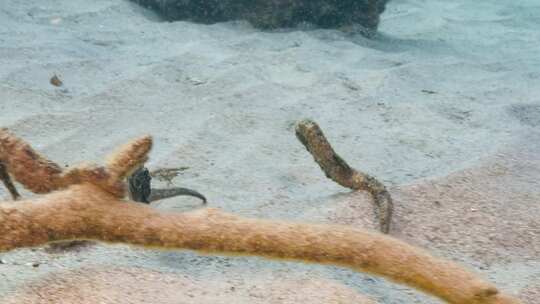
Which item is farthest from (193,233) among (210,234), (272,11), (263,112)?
(272,11)

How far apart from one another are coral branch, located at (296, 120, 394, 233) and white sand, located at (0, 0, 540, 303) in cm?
9

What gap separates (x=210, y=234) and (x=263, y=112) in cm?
312

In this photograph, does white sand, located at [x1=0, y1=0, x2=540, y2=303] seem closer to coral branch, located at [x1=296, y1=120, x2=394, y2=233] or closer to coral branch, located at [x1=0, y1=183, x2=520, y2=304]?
coral branch, located at [x1=296, y1=120, x2=394, y2=233]

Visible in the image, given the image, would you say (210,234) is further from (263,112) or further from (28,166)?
(263,112)

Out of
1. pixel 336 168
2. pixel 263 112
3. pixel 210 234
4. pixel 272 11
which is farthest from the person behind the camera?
pixel 272 11

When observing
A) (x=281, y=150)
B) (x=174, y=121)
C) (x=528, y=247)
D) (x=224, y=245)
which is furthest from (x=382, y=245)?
(x=174, y=121)

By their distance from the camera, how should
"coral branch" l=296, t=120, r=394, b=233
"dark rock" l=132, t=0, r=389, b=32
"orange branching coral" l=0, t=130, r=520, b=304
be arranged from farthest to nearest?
"dark rock" l=132, t=0, r=389, b=32 < "coral branch" l=296, t=120, r=394, b=233 < "orange branching coral" l=0, t=130, r=520, b=304

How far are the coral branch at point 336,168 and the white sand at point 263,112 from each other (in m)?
0.09

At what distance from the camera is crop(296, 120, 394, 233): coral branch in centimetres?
287

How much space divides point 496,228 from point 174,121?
2.58 meters

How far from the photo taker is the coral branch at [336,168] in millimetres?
2865

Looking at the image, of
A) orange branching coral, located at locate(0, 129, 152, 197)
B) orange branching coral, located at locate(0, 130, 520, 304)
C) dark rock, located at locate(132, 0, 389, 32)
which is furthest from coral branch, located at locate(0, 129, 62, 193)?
dark rock, located at locate(132, 0, 389, 32)

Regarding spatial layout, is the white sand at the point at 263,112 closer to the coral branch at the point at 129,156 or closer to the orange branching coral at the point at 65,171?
the orange branching coral at the point at 65,171

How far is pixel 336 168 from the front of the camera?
3.03m
